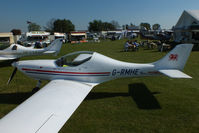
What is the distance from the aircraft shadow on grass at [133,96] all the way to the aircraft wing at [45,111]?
1.86m

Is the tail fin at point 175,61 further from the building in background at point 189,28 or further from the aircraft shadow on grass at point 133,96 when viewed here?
the building in background at point 189,28

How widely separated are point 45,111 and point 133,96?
3808mm

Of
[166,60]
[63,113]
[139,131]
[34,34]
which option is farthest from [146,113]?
[34,34]

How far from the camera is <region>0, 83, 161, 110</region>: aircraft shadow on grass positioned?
5.23 m

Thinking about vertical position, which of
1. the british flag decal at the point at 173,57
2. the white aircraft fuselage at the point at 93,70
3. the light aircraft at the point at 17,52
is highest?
the british flag decal at the point at 173,57

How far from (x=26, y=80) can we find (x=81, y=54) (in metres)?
4.33

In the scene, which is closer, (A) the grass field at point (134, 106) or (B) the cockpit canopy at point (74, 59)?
(A) the grass field at point (134, 106)

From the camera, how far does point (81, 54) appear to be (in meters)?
5.79

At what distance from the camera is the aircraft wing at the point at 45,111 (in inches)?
100.0

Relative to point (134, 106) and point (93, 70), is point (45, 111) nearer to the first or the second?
point (93, 70)

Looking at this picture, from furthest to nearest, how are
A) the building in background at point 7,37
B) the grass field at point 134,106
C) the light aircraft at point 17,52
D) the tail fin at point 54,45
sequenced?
the building in background at point 7,37 < the tail fin at point 54,45 < the light aircraft at point 17,52 < the grass field at point 134,106

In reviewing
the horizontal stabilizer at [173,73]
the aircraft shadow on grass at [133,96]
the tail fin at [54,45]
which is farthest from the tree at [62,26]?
the horizontal stabilizer at [173,73]

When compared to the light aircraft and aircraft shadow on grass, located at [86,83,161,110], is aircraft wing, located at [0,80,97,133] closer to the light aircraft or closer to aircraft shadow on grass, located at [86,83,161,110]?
aircraft shadow on grass, located at [86,83,161,110]

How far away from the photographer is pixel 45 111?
121 inches
